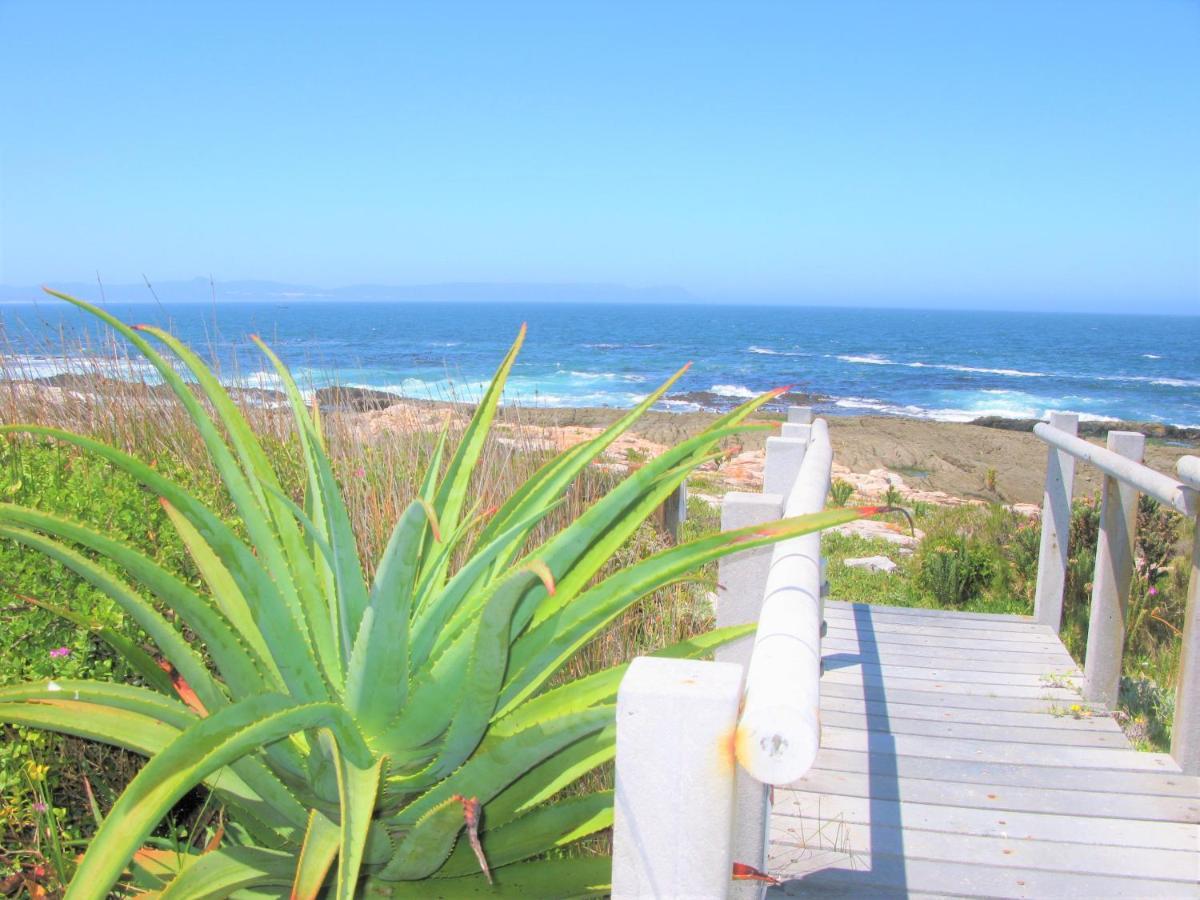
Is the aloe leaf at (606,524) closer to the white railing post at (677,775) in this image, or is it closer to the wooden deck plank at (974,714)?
the white railing post at (677,775)

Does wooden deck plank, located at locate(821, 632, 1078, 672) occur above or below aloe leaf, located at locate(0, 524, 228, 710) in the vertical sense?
below

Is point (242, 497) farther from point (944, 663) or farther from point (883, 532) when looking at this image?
point (883, 532)

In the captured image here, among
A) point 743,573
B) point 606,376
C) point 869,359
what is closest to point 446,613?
point 743,573

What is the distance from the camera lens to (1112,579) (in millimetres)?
3398

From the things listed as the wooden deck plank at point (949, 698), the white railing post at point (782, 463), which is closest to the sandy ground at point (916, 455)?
the wooden deck plank at point (949, 698)

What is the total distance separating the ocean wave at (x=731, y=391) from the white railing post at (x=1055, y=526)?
2722cm

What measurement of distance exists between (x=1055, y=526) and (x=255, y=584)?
3774mm

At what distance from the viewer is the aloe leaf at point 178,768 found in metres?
1.07

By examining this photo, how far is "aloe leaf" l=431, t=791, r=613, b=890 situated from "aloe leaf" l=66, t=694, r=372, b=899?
0.43m

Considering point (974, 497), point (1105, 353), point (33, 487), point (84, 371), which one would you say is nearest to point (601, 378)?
point (974, 497)

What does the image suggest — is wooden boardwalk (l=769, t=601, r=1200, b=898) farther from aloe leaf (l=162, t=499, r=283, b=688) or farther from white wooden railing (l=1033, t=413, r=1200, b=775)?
aloe leaf (l=162, t=499, r=283, b=688)

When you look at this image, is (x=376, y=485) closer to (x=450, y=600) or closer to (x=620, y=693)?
(x=450, y=600)

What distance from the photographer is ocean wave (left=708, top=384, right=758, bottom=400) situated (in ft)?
108

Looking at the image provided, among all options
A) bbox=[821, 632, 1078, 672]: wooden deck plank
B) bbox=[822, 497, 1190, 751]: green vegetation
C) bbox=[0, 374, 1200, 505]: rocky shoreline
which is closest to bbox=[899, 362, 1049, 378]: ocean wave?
bbox=[0, 374, 1200, 505]: rocky shoreline
